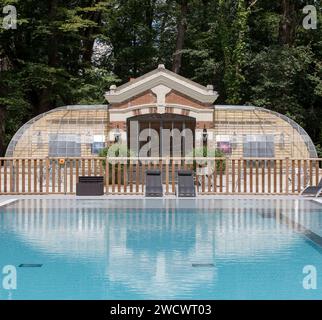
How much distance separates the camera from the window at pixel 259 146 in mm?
28781

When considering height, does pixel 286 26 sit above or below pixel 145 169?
above

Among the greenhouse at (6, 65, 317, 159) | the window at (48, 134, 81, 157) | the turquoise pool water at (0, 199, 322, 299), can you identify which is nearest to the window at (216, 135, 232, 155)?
the greenhouse at (6, 65, 317, 159)

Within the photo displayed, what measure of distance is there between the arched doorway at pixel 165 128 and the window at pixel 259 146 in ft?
8.45

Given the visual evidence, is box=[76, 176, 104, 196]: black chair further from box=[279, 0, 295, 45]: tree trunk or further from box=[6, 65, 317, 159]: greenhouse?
box=[279, 0, 295, 45]: tree trunk

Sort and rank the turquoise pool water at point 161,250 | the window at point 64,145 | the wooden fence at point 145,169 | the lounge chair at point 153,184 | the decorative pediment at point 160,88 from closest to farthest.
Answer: the turquoise pool water at point 161,250 → the lounge chair at point 153,184 → the wooden fence at point 145,169 → the decorative pediment at point 160,88 → the window at point 64,145

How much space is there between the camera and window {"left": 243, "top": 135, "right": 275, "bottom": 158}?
2878 cm

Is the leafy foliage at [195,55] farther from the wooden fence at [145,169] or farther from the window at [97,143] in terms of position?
the wooden fence at [145,169]

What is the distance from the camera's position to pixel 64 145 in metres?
28.8

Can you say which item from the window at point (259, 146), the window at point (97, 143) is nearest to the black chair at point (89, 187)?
the window at point (97, 143)

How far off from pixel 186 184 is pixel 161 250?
9117mm

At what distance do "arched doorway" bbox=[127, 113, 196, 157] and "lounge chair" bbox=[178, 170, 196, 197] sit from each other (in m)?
10.4

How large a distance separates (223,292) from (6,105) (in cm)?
3109

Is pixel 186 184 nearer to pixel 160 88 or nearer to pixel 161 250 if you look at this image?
pixel 161 250

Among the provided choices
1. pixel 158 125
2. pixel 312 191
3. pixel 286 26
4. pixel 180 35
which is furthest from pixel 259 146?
pixel 180 35
